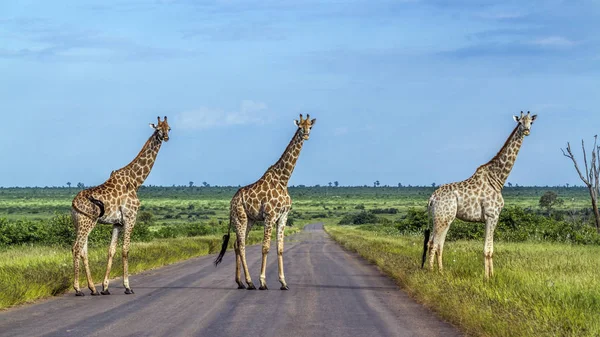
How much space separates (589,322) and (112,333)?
21.3 feet

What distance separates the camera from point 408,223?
6066 centimetres

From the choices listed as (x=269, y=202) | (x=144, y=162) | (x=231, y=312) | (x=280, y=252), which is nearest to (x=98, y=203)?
(x=144, y=162)

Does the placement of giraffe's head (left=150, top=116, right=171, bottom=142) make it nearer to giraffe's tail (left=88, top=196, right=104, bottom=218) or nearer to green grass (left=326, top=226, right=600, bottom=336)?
giraffe's tail (left=88, top=196, right=104, bottom=218)

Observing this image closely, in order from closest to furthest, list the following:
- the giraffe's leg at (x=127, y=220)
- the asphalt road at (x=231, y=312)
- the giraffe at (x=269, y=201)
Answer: the asphalt road at (x=231, y=312)
the giraffe's leg at (x=127, y=220)
the giraffe at (x=269, y=201)

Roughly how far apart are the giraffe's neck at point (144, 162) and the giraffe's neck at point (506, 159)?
788 centimetres

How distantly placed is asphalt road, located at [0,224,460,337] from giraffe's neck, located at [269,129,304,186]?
100 inches

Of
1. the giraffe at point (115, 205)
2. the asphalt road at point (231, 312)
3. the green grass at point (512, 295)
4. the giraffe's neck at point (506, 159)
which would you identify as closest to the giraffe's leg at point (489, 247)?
the green grass at point (512, 295)

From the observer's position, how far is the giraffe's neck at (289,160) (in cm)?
1964

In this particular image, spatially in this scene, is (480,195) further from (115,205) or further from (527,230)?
(527,230)

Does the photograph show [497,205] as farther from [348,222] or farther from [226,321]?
[348,222]

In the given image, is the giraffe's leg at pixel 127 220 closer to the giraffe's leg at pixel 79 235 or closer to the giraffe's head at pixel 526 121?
the giraffe's leg at pixel 79 235

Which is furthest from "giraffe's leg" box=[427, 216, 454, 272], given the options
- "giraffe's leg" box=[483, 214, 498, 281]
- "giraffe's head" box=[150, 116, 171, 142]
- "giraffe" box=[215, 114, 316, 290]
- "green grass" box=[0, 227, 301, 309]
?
A: "green grass" box=[0, 227, 301, 309]

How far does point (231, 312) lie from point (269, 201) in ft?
16.8

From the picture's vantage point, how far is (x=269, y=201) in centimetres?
1908
